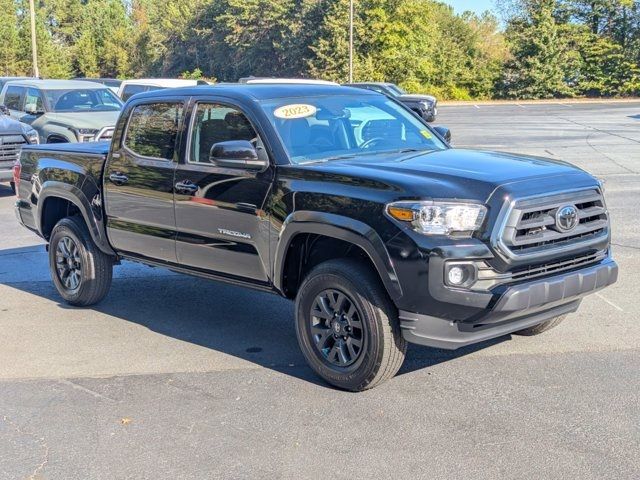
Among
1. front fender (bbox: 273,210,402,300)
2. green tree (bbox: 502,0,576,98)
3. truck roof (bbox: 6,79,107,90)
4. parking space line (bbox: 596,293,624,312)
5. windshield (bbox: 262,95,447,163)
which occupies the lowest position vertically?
parking space line (bbox: 596,293,624,312)

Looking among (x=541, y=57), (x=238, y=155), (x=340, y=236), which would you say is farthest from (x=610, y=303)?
(x=541, y=57)

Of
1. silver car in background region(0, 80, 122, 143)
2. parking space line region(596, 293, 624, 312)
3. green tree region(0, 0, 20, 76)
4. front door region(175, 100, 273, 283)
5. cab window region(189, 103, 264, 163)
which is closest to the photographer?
front door region(175, 100, 273, 283)

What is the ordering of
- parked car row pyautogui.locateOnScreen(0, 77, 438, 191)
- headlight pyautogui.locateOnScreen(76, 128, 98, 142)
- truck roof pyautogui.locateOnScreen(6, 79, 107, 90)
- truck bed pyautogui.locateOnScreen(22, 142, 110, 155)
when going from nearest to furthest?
truck bed pyautogui.locateOnScreen(22, 142, 110, 155), parked car row pyautogui.locateOnScreen(0, 77, 438, 191), headlight pyautogui.locateOnScreen(76, 128, 98, 142), truck roof pyautogui.locateOnScreen(6, 79, 107, 90)

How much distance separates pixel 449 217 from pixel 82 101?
14.4m

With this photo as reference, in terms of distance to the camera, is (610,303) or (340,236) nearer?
(340,236)

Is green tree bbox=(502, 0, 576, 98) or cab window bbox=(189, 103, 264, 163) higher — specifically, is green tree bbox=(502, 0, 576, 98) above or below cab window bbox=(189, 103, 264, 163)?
above

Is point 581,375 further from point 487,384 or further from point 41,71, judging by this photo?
point 41,71

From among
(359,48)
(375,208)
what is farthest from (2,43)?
→ (375,208)

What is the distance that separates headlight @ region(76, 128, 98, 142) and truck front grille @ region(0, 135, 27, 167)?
4.82 feet

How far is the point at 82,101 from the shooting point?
17.6m

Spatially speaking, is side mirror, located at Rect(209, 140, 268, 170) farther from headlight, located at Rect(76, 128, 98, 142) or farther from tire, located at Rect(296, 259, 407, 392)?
headlight, located at Rect(76, 128, 98, 142)

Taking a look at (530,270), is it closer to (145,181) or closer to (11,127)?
(145,181)

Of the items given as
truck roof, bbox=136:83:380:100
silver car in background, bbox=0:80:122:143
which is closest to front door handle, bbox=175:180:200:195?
truck roof, bbox=136:83:380:100

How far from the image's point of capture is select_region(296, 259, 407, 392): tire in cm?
496
